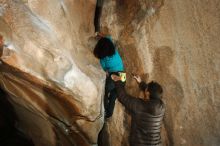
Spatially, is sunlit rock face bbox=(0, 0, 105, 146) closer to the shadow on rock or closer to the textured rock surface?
the textured rock surface

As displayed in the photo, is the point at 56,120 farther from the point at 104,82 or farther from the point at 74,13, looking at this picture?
the point at 74,13

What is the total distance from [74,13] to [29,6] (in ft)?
3.16

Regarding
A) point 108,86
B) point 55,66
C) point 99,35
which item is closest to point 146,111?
point 108,86

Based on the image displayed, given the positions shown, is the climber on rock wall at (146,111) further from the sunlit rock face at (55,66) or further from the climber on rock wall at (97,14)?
the climber on rock wall at (97,14)

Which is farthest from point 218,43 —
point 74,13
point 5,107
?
point 5,107

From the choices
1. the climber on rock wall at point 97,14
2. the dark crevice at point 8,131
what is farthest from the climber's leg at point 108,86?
the dark crevice at point 8,131

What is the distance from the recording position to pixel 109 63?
525 cm

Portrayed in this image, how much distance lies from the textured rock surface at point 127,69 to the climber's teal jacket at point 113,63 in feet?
0.52

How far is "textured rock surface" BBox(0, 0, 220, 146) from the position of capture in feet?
14.9

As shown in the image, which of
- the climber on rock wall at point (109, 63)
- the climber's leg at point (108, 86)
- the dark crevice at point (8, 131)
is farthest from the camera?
the dark crevice at point (8, 131)

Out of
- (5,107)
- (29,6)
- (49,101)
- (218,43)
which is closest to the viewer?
(29,6)

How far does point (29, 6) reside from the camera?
4270 millimetres

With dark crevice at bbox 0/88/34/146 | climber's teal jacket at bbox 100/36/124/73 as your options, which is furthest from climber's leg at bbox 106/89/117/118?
dark crevice at bbox 0/88/34/146

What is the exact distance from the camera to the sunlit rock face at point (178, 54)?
520 centimetres
